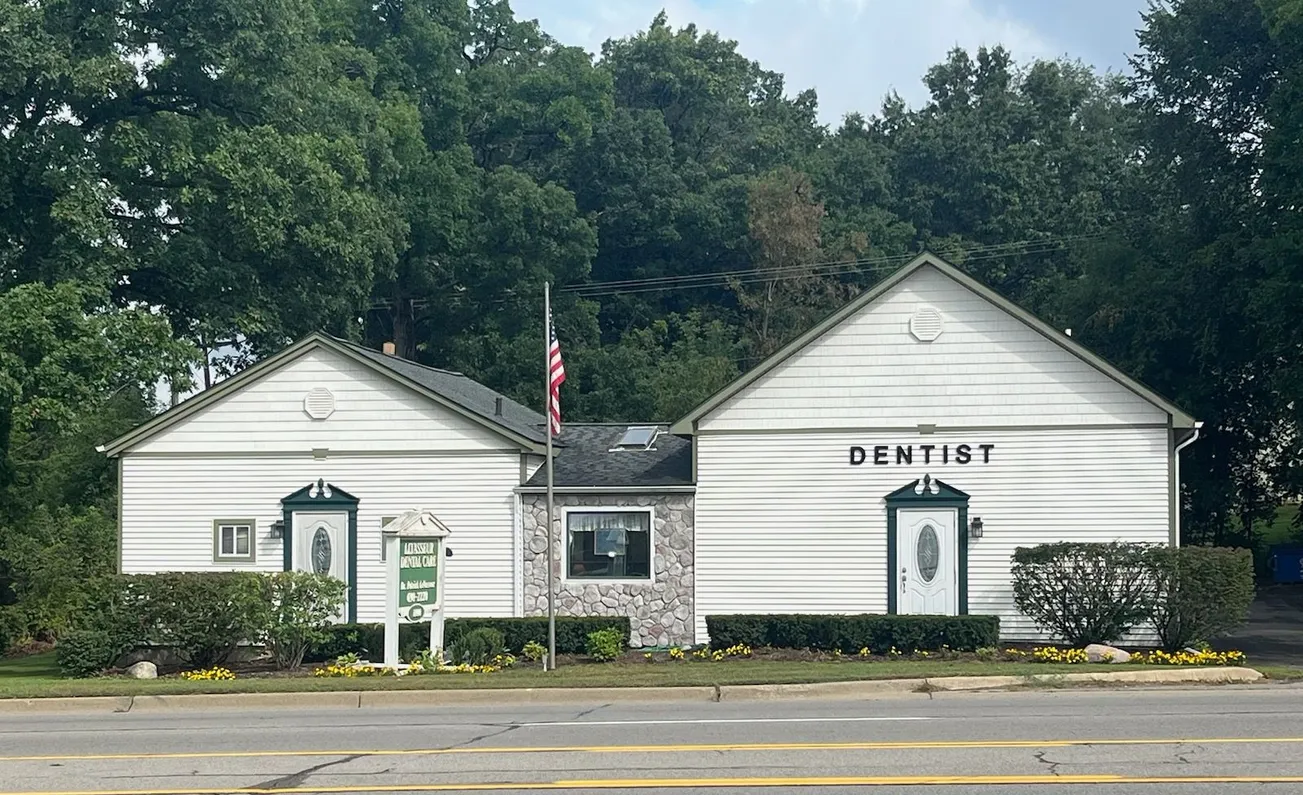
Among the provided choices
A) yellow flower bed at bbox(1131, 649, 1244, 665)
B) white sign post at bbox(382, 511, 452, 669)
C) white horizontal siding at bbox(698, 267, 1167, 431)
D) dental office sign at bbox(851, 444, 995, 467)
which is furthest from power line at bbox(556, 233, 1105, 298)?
yellow flower bed at bbox(1131, 649, 1244, 665)

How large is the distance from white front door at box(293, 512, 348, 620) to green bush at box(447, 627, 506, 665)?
4.18m

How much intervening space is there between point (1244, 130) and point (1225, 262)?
5171 mm

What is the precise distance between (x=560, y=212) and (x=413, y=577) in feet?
133

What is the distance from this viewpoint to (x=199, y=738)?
1448 centimetres

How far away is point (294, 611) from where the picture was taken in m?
23.0

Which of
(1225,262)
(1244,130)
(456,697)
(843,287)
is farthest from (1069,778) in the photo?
(843,287)

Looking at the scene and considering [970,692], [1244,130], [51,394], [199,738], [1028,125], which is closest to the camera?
[199,738]

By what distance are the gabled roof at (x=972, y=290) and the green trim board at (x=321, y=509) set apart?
595 cm

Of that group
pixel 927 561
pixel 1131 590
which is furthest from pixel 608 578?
pixel 1131 590

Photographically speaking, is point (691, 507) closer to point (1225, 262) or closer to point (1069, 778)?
point (1069, 778)

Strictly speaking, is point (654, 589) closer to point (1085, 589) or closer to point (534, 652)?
point (534, 652)

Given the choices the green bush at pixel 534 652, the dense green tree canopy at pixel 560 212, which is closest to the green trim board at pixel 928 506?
the green bush at pixel 534 652

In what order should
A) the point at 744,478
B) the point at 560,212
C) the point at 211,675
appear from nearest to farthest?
the point at 211,675, the point at 744,478, the point at 560,212

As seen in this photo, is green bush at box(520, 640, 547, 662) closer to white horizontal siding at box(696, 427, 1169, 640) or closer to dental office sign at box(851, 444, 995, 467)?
white horizontal siding at box(696, 427, 1169, 640)
